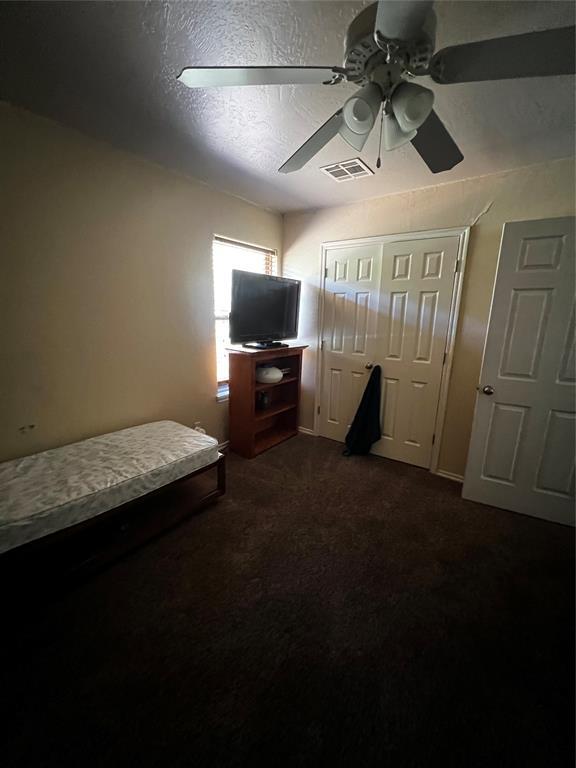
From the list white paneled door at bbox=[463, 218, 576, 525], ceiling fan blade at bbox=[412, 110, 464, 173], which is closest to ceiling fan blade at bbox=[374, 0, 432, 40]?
ceiling fan blade at bbox=[412, 110, 464, 173]

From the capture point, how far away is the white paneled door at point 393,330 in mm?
2580

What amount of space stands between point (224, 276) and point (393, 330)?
1.70 meters

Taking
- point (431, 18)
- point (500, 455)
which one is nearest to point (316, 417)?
point (500, 455)

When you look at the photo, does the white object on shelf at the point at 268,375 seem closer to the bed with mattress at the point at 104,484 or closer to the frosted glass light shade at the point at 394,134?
the bed with mattress at the point at 104,484

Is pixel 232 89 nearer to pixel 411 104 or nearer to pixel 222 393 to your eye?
pixel 411 104

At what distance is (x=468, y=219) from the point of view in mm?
2361

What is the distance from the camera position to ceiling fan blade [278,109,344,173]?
119 centimetres

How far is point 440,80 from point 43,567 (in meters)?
2.72

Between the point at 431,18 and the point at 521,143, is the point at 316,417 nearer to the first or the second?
the point at 521,143

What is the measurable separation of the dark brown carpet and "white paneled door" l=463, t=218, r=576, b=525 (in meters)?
0.31

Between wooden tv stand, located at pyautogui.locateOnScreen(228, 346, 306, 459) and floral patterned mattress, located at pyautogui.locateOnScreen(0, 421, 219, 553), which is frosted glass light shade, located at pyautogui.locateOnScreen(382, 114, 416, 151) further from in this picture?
floral patterned mattress, located at pyautogui.locateOnScreen(0, 421, 219, 553)

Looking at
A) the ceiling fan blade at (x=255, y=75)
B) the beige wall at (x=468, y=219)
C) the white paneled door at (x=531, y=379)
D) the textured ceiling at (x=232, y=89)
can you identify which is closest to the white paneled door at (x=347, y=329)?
the beige wall at (x=468, y=219)

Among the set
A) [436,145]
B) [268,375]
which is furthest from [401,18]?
[268,375]

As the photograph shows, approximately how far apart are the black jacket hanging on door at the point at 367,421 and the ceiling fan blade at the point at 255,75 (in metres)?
2.25
